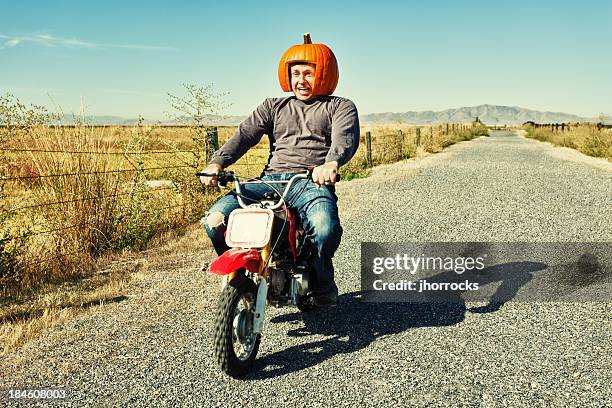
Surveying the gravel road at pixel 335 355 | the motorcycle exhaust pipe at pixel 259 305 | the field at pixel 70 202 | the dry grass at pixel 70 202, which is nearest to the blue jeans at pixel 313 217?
the motorcycle exhaust pipe at pixel 259 305

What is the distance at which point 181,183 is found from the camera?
8.39m

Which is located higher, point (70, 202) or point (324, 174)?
point (324, 174)

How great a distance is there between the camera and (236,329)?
335 cm

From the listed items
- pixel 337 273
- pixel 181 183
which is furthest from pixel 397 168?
pixel 337 273

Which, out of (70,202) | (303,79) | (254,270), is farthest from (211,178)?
(70,202)

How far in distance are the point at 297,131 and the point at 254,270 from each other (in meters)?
1.23

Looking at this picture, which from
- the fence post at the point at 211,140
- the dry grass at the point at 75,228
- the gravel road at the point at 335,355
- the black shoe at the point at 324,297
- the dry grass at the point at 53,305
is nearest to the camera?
the gravel road at the point at 335,355

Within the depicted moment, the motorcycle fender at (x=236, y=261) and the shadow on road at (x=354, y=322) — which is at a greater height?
the motorcycle fender at (x=236, y=261)

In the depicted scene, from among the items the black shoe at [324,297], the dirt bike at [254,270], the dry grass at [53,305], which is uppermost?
the dirt bike at [254,270]

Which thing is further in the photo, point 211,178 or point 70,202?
point 70,202

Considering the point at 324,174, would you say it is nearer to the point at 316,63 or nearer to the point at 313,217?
the point at 313,217

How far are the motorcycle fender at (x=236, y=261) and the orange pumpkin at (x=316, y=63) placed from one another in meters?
1.46

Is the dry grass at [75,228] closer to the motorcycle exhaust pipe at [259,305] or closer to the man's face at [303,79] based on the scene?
the motorcycle exhaust pipe at [259,305]

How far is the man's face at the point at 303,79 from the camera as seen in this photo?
4.24 m
